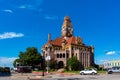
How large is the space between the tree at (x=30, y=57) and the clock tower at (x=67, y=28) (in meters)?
45.2

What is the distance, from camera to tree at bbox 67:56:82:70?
132 meters

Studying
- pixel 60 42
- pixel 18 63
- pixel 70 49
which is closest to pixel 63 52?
pixel 70 49

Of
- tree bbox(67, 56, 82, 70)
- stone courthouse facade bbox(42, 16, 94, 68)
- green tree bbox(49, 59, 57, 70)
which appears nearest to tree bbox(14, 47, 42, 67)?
green tree bbox(49, 59, 57, 70)

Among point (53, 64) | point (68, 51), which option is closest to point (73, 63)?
point (53, 64)

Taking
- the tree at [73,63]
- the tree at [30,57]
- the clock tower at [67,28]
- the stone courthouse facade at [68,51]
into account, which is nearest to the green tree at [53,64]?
the stone courthouse facade at [68,51]

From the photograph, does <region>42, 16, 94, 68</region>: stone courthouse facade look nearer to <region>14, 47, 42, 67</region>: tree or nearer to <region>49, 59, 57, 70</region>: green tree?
<region>49, 59, 57, 70</region>: green tree

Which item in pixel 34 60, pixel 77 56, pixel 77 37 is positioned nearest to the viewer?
pixel 34 60

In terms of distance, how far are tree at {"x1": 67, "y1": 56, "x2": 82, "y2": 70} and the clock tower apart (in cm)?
3810

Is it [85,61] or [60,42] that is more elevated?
[60,42]

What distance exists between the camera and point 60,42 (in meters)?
162

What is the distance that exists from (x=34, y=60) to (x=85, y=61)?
28.4m

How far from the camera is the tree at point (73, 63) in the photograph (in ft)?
434

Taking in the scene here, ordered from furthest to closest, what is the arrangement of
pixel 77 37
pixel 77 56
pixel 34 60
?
pixel 77 37 → pixel 77 56 → pixel 34 60

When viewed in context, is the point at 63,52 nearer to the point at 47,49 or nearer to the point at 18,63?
the point at 47,49
